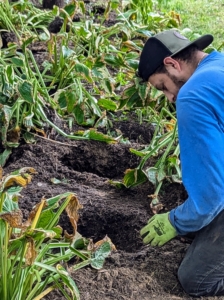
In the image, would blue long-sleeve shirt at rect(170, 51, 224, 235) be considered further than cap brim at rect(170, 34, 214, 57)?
No

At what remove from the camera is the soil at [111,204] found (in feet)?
8.15

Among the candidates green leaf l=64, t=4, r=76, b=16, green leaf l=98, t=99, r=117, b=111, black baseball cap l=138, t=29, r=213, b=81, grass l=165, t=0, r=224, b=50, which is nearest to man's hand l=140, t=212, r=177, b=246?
black baseball cap l=138, t=29, r=213, b=81

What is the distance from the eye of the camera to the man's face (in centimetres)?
261

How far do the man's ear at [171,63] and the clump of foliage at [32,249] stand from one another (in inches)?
31.2

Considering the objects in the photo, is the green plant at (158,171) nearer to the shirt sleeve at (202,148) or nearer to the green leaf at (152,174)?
the green leaf at (152,174)

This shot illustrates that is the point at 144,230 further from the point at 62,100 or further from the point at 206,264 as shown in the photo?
the point at 62,100

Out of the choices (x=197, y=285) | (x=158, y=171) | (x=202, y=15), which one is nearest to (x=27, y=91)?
(x=158, y=171)

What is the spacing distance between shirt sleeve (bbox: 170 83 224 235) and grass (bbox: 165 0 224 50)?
3.71 m

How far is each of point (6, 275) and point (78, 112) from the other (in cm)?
184

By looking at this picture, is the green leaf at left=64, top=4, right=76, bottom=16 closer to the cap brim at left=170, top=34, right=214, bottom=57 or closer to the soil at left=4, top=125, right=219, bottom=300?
the soil at left=4, top=125, right=219, bottom=300

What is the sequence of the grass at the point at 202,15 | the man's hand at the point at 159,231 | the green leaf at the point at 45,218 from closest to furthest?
1. the green leaf at the point at 45,218
2. the man's hand at the point at 159,231
3. the grass at the point at 202,15

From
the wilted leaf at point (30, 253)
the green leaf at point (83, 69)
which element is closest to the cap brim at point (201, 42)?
the wilted leaf at point (30, 253)

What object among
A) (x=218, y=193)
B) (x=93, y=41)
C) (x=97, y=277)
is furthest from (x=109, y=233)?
(x=93, y=41)

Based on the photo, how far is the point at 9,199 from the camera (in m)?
2.13
